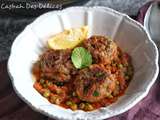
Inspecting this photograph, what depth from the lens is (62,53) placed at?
4.75 feet

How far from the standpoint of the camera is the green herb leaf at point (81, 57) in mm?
1413

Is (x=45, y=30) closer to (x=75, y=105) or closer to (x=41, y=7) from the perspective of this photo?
(x=41, y=7)

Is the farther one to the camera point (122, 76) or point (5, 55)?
point (5, 55)

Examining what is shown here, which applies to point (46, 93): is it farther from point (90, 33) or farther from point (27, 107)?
point (90, 33)

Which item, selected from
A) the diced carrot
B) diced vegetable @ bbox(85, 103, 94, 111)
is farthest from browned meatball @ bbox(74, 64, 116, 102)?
the diced carrot

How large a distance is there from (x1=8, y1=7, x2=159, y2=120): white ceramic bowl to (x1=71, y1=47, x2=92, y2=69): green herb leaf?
0.51ft

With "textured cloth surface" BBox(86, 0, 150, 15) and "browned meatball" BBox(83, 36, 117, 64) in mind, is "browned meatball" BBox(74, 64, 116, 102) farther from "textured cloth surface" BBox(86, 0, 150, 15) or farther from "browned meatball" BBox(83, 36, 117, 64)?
"textured cloth surface" BBox(86, 0, 150, 15)

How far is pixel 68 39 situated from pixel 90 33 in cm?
14

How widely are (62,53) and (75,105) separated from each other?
0.65 ft

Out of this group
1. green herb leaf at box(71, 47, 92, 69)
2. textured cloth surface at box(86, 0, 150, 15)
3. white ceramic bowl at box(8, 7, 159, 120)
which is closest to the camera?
white ceramic bowl at box(8, 7, 159, 120)

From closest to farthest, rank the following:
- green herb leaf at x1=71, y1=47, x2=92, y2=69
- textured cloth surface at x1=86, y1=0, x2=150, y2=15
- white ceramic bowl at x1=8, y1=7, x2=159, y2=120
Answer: white ceramic bowl at x1=8, y1=7, x2=159, y2=120 → green herb leaf at x1=71, y1=47, x2=92, y2=69 → textured cloth surface at x1=86, y1=0, x2=150, y2=15

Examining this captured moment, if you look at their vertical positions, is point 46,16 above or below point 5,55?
above

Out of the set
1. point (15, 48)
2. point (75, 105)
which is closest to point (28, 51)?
point (15, 48)

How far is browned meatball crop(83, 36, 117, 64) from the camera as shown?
144 cm
